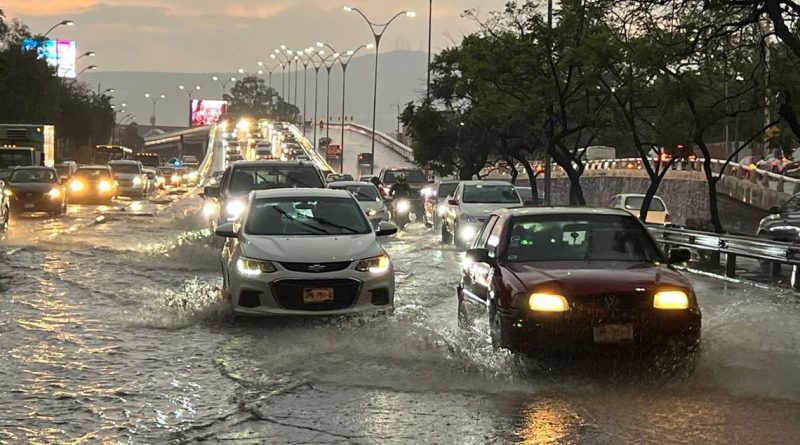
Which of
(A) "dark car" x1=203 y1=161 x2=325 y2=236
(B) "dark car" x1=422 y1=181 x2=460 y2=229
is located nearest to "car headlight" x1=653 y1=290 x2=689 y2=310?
(A) "dark car" x1=203 y1=161 x2=325 y2=236

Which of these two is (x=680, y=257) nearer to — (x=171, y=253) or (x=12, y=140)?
(x=171, y=253)

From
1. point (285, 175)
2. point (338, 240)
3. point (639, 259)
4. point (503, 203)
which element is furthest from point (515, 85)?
point (639, 259)

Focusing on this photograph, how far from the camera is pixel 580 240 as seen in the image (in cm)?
1034

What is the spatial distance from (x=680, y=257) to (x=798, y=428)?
321 centimetres

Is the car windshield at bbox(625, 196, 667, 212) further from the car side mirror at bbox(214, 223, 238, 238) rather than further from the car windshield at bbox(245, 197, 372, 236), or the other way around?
the car side mirror at bbox(214, 223, 238, 238)

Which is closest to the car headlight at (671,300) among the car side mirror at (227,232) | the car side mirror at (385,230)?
the car side mirror at (385,230)

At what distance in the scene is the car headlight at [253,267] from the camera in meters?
12.2

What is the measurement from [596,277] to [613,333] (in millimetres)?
489

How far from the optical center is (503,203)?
26516 millimetres

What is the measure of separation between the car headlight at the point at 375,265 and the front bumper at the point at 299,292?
80mm

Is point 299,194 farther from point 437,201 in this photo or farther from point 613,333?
point 437,201

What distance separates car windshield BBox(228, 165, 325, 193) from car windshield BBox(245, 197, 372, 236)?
22.0 ft

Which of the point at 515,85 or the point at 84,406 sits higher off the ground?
the point at 515,85

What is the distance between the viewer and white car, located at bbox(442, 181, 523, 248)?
2534 centimetres
